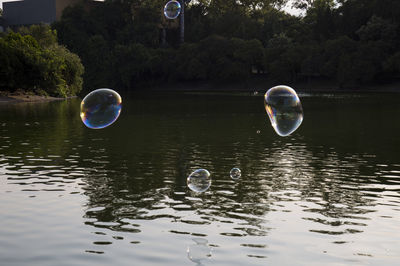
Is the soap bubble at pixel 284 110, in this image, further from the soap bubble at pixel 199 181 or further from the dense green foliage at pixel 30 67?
the dense green foliage at pixel 30 67

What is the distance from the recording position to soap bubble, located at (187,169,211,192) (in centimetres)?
1591

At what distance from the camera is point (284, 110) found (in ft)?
60.6

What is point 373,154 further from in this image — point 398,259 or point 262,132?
point 398,259

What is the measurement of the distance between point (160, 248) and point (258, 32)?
423ft

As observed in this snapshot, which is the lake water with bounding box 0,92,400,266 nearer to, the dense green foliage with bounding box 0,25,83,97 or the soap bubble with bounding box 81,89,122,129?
the soap bubble with bounding box 81,89,122,129

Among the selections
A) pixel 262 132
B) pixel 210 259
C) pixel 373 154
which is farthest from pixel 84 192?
pixel 262 132

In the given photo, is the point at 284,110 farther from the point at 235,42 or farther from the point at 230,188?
the point at 235,42

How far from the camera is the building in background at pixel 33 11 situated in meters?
157

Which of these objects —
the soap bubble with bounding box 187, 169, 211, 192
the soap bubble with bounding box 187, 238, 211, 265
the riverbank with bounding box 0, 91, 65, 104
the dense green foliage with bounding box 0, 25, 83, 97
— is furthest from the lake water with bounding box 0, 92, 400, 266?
the riverbank with bounding box 0, 91, 65, 104

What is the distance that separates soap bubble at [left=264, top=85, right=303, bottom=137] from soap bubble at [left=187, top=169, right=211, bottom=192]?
10.4ft

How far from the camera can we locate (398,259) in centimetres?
1032

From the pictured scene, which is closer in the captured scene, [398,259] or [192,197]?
[398,259]

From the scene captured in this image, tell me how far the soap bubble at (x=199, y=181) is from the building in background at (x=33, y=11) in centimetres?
14767

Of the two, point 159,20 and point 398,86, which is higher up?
point 159,20
